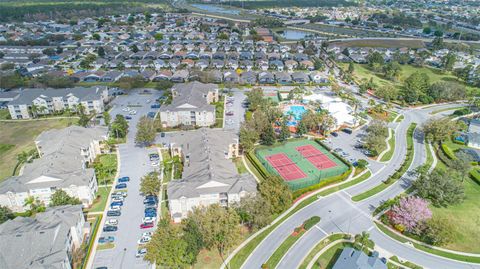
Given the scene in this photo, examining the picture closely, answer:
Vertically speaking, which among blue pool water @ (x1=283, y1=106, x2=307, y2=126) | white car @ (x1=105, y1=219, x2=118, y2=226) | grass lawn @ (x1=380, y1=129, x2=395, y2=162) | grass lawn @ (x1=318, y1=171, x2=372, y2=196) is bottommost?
grass lawn @ (x1=318, y1=171, x2=372, y2=196)

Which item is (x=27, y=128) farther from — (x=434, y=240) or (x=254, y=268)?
(x=434, y=240)

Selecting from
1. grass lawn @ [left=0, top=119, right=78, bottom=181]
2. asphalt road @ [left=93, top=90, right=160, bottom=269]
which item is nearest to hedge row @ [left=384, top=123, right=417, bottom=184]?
asphalt road @ [left=93, top=90, right=160, bottom=269]

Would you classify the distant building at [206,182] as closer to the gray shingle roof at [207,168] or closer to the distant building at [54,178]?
the gray shingle roof at [207,168]

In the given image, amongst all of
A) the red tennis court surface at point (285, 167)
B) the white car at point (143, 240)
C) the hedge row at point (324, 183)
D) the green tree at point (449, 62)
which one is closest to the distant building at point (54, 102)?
the red tennis court surface at point (285, 167)

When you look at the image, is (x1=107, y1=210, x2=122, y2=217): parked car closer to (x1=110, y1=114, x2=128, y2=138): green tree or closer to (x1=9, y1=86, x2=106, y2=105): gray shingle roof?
(x1=110, y1=114, x2=128, y2=138): green tree

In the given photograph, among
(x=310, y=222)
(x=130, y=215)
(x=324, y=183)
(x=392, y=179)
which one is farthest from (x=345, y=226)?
(x=130, y=215)
